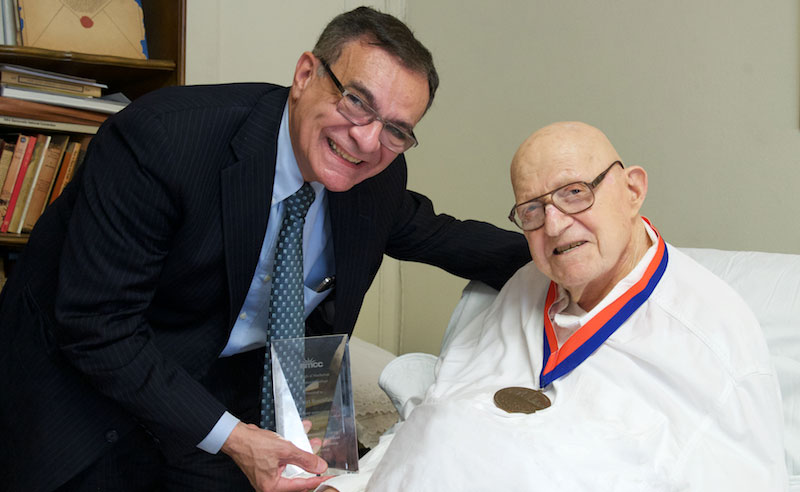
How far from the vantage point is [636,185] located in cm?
142

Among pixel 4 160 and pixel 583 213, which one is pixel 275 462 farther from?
pixel 4 160

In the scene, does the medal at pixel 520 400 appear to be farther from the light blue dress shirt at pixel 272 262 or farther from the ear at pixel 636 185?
the light blue dress shirt at pixel 272 262

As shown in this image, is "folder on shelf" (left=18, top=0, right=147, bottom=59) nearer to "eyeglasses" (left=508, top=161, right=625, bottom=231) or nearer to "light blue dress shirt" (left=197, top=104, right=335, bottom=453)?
"light blue dress shirt" (left=197, top=104, right=335, bottom=453)

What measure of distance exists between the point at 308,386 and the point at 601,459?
646mm

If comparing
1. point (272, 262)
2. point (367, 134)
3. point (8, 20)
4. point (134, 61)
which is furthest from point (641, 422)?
point (8, 20)

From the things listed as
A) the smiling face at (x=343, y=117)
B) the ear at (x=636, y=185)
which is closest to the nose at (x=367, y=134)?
the smiling face at (x=343, y=117)

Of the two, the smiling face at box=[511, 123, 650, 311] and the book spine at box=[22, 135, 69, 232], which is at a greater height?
the smiling face at box=[511, 123, 650, 311]

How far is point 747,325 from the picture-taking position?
1.27m

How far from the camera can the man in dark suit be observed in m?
1.42

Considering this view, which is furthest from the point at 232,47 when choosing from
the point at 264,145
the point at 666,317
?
the point at 666,317

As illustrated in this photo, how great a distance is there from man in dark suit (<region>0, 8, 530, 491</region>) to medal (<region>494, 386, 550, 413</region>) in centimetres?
43

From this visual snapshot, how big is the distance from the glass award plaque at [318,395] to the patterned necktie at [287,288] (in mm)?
90

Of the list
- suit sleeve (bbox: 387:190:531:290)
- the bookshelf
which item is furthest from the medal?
the bookshelf

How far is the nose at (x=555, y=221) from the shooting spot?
1.35 meters
